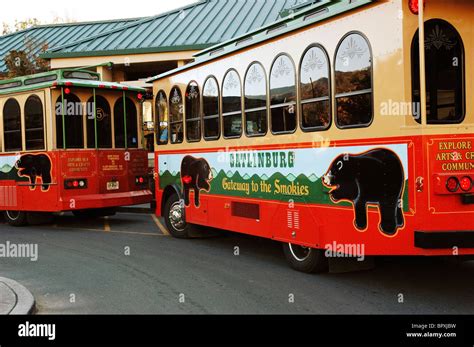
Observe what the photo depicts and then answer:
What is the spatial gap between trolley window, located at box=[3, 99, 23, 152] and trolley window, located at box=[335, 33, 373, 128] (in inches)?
347

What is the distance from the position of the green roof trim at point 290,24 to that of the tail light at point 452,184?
2.10 meters

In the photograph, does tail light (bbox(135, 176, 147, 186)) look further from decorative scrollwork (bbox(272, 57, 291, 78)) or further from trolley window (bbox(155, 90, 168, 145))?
decorative scrollwork (bbox(272, 57, 291, 78))

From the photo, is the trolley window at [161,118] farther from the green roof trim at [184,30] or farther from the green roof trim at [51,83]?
the green roof trim at [184,30]

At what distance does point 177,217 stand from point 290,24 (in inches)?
187

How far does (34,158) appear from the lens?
41.9ft

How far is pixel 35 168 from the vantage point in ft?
41.9

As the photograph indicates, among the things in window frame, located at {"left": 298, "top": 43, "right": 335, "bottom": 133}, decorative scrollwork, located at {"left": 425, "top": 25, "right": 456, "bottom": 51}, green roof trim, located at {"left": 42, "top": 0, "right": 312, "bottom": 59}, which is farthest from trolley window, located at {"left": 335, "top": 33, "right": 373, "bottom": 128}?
green roof trim, located at {"left": 42, "top": 0, "right": 312, "bottom": 59}

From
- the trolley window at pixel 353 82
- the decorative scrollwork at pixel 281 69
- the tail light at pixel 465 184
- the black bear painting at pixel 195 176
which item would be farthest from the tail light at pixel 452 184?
the black bear painting at pixel 195 176

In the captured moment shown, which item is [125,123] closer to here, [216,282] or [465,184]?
[216,282]

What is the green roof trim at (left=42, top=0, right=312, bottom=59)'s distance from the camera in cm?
2231

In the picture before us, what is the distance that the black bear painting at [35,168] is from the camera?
12531 millimetres

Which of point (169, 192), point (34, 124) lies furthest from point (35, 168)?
point (169, 192)

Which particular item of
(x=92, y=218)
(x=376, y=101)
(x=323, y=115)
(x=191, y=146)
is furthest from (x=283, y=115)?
(x=92, y=218)
